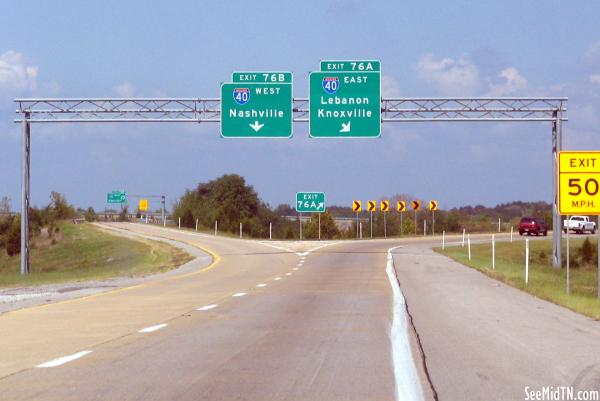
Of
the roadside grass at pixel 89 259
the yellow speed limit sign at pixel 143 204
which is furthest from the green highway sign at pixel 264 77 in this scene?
the yellow speed limit sign at pixel 143 204

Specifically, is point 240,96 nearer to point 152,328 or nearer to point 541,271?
point 541,271

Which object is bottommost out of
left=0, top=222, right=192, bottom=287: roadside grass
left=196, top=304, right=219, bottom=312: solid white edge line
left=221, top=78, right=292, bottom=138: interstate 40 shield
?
left=0, top=222, right=192, bottom=287: roadside grass

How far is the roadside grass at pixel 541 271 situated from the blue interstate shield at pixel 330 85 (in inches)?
395

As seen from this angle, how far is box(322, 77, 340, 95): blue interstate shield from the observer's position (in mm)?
41344

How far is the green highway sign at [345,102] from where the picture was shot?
41.1m

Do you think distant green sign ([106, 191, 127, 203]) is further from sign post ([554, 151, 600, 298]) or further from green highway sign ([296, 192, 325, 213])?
sign post ([554, 151, 600, 298])

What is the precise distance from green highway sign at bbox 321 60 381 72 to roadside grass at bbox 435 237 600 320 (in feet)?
33.1

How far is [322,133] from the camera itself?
1620 inches

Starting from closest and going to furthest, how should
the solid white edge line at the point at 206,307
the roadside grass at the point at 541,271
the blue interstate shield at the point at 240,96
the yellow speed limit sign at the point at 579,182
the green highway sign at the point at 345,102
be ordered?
1. the solid white edge line at the point at 206,307
2. the roadside grass at the point at 541,271
3. the yellow speed limit sign at the point at 579,182
4. the green highway sign at the point at 345,102
5. the blue interstate shield at the point at 240,96

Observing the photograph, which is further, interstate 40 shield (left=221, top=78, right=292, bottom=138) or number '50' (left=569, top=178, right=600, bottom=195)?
interstate 40 shield (left=221, top=78, right=292, bottom=138)

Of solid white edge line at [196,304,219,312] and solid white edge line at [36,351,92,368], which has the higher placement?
solid white edge line at [36,351,92,368]

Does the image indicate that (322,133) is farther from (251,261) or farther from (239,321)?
(239,321)

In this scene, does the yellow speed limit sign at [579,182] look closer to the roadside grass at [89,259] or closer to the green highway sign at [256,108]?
the roadside grass at [89,259]

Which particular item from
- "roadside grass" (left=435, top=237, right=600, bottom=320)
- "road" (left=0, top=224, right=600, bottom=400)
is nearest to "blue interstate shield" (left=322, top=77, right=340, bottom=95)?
"roadside grass" (left=435, top=237, right=600, bottom=320)
